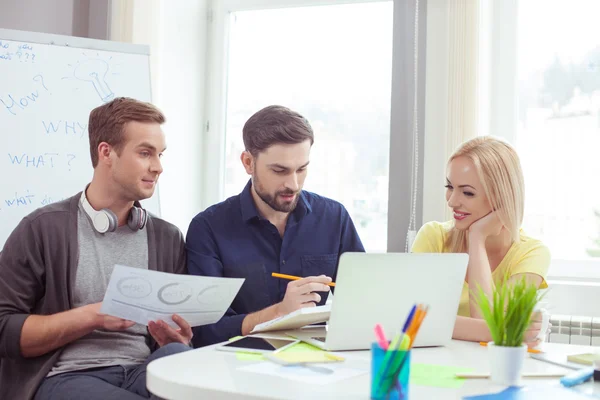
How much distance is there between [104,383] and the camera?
162 centimetres

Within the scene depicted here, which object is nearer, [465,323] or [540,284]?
[465,323]

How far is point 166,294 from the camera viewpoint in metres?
1.56

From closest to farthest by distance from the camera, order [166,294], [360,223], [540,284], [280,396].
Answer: [280,396] → [166,294] → [540,284] → [360,223]

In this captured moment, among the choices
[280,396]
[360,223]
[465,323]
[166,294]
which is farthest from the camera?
[360,223]

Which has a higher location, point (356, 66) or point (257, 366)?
point (356, 66)

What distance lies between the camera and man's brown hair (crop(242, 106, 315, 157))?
6.70 ft

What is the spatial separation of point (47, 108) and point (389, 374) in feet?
6.77

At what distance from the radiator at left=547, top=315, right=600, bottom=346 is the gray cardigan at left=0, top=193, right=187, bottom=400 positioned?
1803 mm

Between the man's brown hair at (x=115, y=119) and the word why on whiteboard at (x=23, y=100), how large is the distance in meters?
0.71

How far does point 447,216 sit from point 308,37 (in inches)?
48.8

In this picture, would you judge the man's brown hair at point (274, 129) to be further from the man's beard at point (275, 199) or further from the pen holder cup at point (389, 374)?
the pen holder cup at point (389, 374)

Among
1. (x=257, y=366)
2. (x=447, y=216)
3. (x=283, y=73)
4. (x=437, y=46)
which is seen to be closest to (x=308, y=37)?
(x=283, y=73)

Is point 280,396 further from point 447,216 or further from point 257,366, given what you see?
point 447,216

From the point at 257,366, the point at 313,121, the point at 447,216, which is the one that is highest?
the point at 313,121
